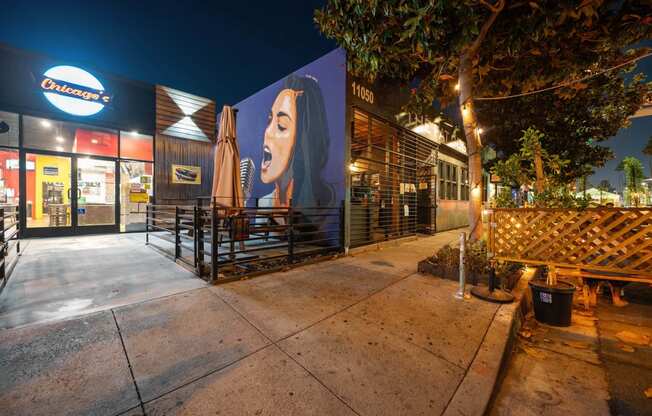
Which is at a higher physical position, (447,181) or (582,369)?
(447,181)

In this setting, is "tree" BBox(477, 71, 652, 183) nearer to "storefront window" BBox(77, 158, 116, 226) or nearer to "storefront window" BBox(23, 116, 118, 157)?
"storefront window" BBox(23, 116, 118, 157)

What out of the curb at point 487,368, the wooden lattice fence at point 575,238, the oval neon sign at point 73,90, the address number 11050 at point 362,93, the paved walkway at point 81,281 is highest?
the oval neon sign at point 73,90

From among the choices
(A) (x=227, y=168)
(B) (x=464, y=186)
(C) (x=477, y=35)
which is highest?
(C) (x=477, y=35)

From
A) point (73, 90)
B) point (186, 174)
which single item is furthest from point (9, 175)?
point (186, 174)

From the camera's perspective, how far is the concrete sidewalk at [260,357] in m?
1.64

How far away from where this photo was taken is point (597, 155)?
11422 mm

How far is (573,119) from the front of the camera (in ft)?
35.0

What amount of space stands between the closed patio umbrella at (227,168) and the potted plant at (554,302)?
516cm

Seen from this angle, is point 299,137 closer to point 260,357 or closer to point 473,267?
point 473,267

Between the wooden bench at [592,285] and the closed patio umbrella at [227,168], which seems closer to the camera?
the wooden bench at [592,285]

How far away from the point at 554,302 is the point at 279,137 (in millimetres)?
7960

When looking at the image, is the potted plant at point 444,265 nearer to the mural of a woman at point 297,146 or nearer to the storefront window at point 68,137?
the mural of a woman at point 297,146

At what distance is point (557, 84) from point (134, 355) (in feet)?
31.9

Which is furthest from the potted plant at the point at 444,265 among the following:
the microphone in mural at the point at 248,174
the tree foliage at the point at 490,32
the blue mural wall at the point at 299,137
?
the microphone in mural at the point at 248,174
